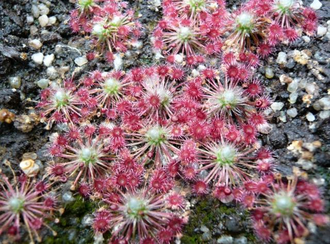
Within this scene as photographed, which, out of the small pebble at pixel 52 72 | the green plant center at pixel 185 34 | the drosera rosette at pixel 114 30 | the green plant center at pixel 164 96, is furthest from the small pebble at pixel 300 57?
the small pebble at pixel 52 72

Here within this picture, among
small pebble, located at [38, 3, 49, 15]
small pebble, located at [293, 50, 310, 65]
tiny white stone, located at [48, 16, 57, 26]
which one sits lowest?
tiny white stone, located at [48, 16, 57, 26]

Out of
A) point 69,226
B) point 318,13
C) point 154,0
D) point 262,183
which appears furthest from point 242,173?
point 154,0

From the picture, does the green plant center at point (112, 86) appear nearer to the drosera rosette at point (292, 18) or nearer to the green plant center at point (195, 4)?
the green plant center at point (195, 4)

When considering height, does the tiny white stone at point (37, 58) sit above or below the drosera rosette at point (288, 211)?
above

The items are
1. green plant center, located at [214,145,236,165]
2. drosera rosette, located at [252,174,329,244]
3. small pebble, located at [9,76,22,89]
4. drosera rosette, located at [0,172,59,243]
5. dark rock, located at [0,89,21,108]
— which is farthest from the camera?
small pebble, located at [9,76,22,89]

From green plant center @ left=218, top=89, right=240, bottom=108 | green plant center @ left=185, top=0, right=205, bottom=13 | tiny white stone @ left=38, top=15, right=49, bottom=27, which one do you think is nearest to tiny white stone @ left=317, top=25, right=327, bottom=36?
green plant center @ left=218, top=89, right=240, bottom=108

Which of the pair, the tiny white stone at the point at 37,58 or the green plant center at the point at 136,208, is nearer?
the green plant center at the point at 136,208

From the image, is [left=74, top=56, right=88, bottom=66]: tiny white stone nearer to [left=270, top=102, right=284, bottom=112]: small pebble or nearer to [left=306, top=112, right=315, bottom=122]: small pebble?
[left=270, top=102, right=284, bottom=112]: small pebble
